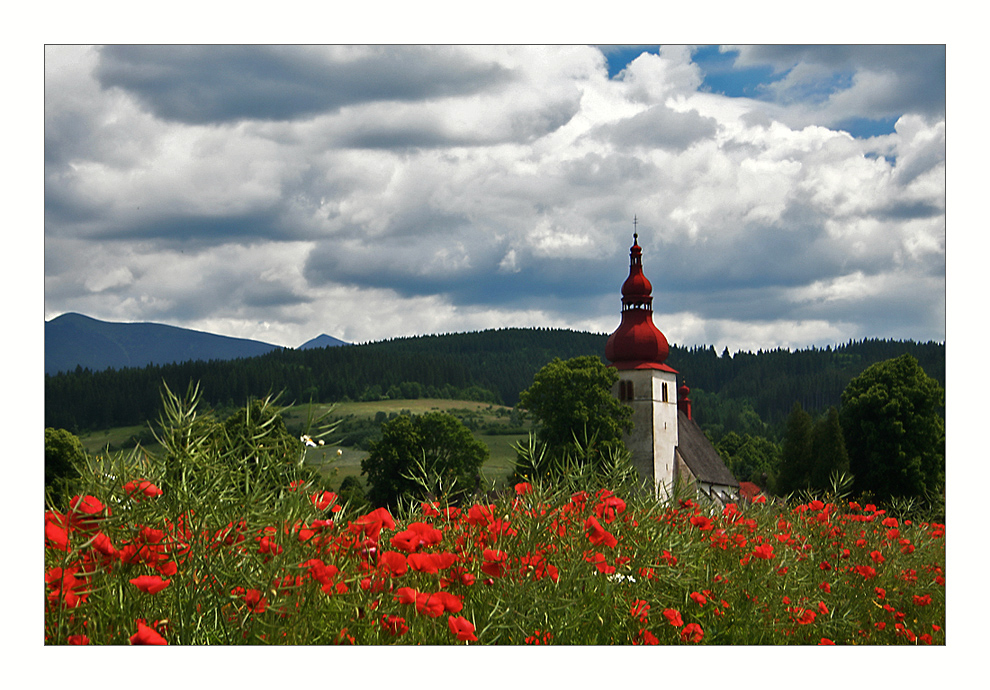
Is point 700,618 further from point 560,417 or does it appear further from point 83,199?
point 560,417

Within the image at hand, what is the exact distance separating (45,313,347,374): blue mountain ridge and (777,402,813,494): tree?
882 inches

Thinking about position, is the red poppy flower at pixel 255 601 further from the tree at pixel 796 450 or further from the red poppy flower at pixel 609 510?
the tree at pixel 796 450

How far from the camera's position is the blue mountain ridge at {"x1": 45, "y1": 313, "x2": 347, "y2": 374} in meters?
5.36

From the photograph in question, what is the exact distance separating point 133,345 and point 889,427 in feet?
63.3

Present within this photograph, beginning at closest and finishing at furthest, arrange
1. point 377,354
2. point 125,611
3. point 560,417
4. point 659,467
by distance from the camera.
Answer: point 125,611 → point 377,354 → point 560,417 → point 659,467

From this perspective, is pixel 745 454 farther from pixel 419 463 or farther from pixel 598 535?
pixel 598 535

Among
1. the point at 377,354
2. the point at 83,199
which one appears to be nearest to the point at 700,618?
the point at 83,199

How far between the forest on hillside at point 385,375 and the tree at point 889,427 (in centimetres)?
94

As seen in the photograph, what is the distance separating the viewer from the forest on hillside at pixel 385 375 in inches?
178

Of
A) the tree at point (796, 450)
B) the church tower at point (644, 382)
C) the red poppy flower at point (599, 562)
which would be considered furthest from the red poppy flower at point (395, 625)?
the church tower at point (644, 382)

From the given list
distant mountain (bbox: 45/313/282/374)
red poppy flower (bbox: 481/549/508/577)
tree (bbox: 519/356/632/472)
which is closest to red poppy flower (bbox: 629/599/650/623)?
red poppy flower (bbox: 481/549/508/577)

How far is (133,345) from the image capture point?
225 inches

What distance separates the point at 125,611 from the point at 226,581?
15.7 inches

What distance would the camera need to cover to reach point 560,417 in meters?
24.9
